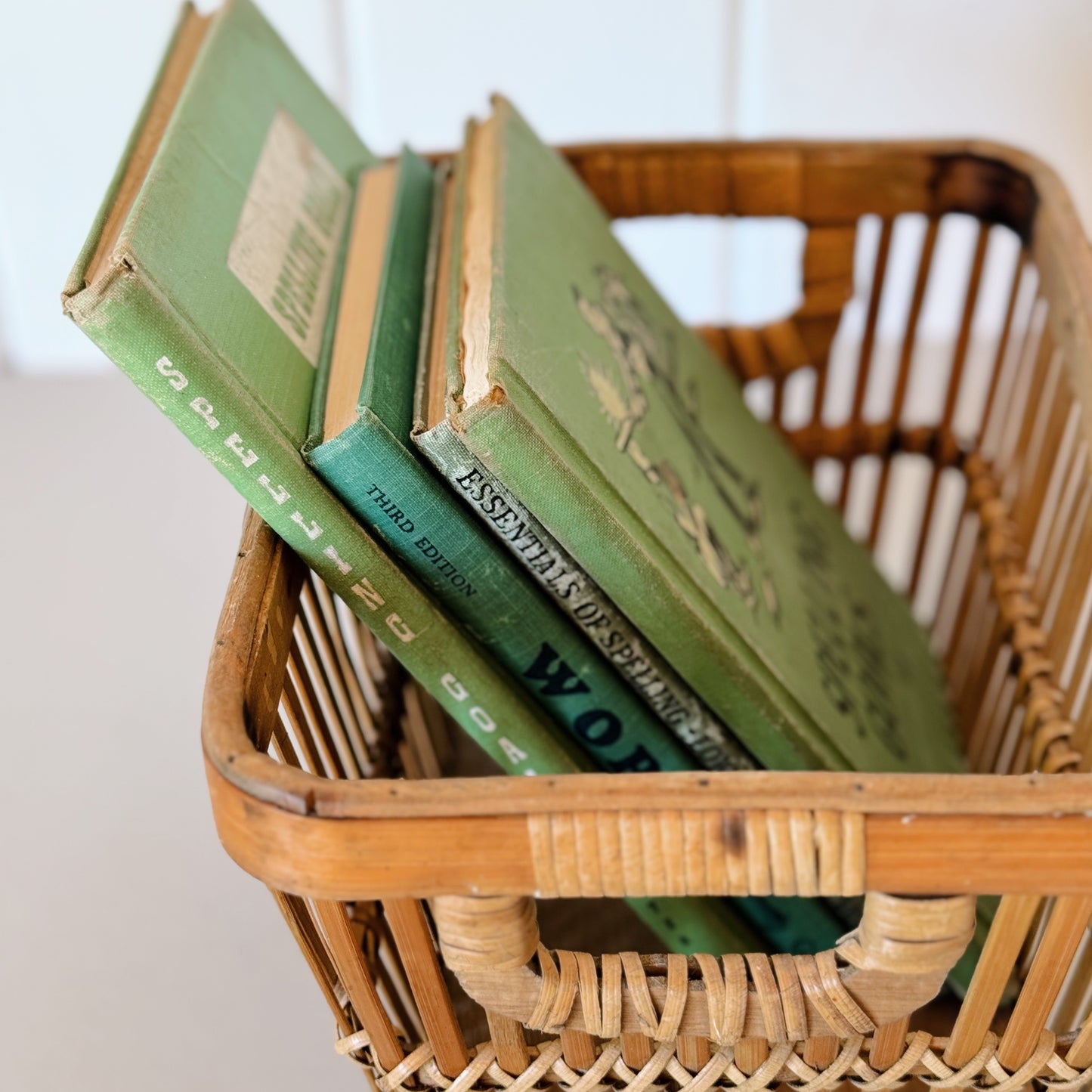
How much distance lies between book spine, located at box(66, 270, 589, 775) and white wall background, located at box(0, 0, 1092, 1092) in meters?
0.25

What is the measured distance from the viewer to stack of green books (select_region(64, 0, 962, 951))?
0.37 metres

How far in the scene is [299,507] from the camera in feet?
1.25

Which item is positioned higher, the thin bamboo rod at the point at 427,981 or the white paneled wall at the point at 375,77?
the white paneled wall at the point at 375,77

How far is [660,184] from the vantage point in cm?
73

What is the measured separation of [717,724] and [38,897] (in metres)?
0.39

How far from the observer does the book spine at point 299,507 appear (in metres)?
0.34

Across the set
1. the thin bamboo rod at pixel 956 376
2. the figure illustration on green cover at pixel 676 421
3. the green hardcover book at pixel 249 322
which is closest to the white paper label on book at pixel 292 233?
the green hardcover book at pixel 249 322

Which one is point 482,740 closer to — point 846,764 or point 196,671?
point 846,764

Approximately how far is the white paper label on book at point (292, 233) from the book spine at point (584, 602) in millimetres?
87

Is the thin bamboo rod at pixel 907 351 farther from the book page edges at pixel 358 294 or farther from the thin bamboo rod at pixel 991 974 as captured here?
the thin bamboo rod at pixel 991 974

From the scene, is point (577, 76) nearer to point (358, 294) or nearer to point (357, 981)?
point (358, 294)

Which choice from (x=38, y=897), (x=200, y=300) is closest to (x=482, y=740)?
(x=200, y=300)

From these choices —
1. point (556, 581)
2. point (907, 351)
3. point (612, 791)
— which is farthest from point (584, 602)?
point (907, 351)

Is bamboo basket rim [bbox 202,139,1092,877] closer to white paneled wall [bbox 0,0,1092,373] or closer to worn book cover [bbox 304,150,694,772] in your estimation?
worn book cover [bbox 304,150,694,772]
